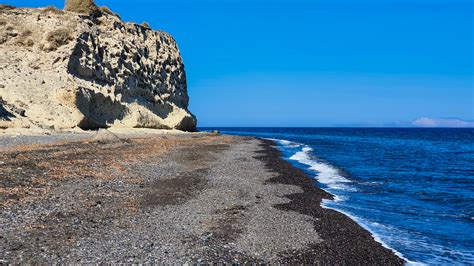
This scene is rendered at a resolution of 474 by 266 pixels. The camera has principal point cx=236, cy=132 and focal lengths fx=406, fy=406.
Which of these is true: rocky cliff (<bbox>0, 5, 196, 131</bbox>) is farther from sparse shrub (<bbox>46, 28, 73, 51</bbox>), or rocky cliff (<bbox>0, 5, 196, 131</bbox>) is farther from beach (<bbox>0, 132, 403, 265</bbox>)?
beach (<bbox>0, 132, 403, 265</bbox>)

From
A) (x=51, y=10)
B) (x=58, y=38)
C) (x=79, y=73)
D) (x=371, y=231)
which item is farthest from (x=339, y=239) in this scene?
(x=51, y=10)

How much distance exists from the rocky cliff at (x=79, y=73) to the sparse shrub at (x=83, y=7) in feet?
2.41

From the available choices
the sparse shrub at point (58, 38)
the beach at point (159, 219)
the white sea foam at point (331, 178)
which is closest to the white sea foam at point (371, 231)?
the beach at point (159, 219)

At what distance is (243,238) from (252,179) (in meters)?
10.9

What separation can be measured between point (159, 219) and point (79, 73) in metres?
41.0

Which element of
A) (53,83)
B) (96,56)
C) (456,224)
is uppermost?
(96,56)

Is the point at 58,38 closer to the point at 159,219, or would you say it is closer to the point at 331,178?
the point at 331,178

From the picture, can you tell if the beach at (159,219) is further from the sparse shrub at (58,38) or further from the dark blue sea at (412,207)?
the sparse shrub at (58,38)

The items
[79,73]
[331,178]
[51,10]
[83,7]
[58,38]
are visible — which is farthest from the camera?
[83,7]

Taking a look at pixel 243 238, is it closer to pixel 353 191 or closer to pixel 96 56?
pixel 353 191

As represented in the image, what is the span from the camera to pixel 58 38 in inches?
1868

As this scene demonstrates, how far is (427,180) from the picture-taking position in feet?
87.3

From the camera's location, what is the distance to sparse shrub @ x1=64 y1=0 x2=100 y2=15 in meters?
56.8

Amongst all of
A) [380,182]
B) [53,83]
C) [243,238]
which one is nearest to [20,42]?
[53,83]
